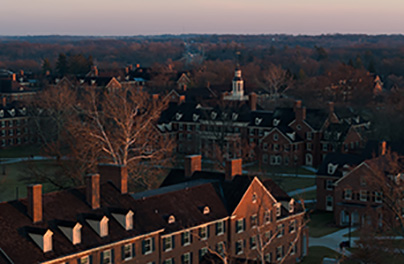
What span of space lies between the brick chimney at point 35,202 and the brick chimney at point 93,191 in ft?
10.8

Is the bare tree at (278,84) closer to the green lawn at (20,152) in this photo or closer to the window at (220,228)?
the green lawn at (20,152)

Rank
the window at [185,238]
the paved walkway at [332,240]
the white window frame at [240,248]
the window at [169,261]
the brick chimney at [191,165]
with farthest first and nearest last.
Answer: the paved walkway at [332,240]
the brick chimney at [191,165]
the white window frame at [240,248]
the window at [185,238]
the window at [169,261]

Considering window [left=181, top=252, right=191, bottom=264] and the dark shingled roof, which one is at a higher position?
the dark shingled roof

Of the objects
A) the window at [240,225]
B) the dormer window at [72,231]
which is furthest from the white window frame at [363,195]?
the dormer window at [72,231]

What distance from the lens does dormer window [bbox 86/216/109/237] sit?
38062 mm

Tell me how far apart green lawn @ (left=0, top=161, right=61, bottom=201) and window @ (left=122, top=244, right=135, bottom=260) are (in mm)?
27574

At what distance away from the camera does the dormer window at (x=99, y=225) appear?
1499 inches

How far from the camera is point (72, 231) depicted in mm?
36656

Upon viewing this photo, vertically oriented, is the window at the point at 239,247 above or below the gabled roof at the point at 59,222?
below

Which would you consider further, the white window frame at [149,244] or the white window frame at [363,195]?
the white window frame at [363,195]

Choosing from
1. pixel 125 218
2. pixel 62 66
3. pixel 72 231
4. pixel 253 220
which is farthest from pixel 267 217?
pixel 62 66

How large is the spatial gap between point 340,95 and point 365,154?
6552cm

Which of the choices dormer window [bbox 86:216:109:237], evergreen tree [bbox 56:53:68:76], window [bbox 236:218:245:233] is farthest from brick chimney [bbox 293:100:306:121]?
evergreen tree [bbox 56:53:68:76]

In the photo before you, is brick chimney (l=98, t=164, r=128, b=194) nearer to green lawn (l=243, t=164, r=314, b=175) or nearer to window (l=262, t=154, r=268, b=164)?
green lawn (l=243, t=164, r=314, b=175)
